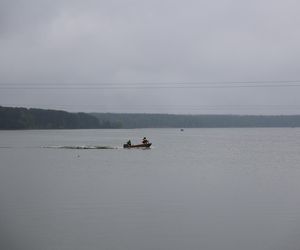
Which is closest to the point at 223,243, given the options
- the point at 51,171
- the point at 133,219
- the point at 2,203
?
the point at 133,219

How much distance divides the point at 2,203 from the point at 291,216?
41.9ft

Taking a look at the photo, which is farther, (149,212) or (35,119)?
(35,119)

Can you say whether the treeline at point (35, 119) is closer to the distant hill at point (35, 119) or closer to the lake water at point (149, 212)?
the distant hill at point (35, 119)

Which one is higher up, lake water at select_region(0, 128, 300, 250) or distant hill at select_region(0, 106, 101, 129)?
distant hill at select_region(0, 106, 101, 129)

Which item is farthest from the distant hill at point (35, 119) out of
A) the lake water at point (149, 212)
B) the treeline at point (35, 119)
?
the lake water at point (149, 212)

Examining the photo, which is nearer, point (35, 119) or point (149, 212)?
point (149, 212)

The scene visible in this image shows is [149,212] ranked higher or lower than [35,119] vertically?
lower

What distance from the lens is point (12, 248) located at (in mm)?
17000

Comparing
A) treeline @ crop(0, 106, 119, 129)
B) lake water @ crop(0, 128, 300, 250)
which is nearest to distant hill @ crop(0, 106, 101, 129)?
treeline @ crop(0, 106, 119, 129)

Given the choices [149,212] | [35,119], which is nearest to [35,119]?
[35,119]

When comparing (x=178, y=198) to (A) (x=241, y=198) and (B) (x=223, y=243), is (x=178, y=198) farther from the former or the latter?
(B) (x=223, y=243)

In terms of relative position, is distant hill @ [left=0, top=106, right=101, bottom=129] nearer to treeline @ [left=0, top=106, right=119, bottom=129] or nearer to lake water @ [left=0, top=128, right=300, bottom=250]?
treeline @ [left=0, top=106, right=119, bottom=129]

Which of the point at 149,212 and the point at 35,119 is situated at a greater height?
the point at 35,119

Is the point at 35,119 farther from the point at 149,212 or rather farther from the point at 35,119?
the point at 149,212
